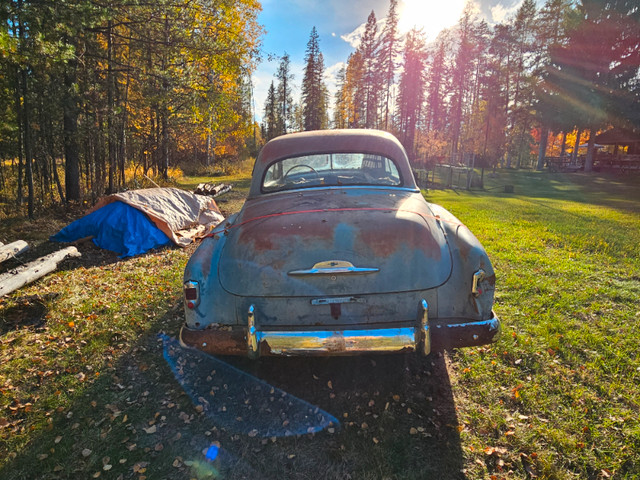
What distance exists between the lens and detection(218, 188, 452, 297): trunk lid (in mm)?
2414

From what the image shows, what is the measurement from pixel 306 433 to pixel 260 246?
1.40m

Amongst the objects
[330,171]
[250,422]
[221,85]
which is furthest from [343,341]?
[221,85]

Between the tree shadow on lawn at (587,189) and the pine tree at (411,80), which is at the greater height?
the pine tree at (411,80)

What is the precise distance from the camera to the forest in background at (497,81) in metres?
24.4

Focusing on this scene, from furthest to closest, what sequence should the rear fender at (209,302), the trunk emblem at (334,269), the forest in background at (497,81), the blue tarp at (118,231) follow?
the forest in background at (497,81) < the blue tarp at (118,231) < the rear fender at (209,302) < the trunk emblem at (334,269)

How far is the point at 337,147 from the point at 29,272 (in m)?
4.65

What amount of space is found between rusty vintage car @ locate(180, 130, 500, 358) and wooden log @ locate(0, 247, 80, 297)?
343 cm

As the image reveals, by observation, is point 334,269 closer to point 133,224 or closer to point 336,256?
point 336,256

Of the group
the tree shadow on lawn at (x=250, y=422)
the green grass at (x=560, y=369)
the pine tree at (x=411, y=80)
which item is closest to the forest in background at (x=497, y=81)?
the pine tree at (x=411, y=80)

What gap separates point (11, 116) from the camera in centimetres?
965

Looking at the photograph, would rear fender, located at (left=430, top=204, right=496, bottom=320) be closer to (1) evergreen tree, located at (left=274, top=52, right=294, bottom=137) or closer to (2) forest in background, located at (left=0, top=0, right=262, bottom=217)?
(2) forest in background, located at (left=0, top=0, right=262, bottom=217)

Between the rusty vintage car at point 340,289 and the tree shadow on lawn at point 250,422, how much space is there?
0.60 meters

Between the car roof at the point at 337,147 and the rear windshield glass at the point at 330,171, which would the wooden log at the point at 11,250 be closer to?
the car roof at the point at 337,147

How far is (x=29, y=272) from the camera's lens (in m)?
4.68
